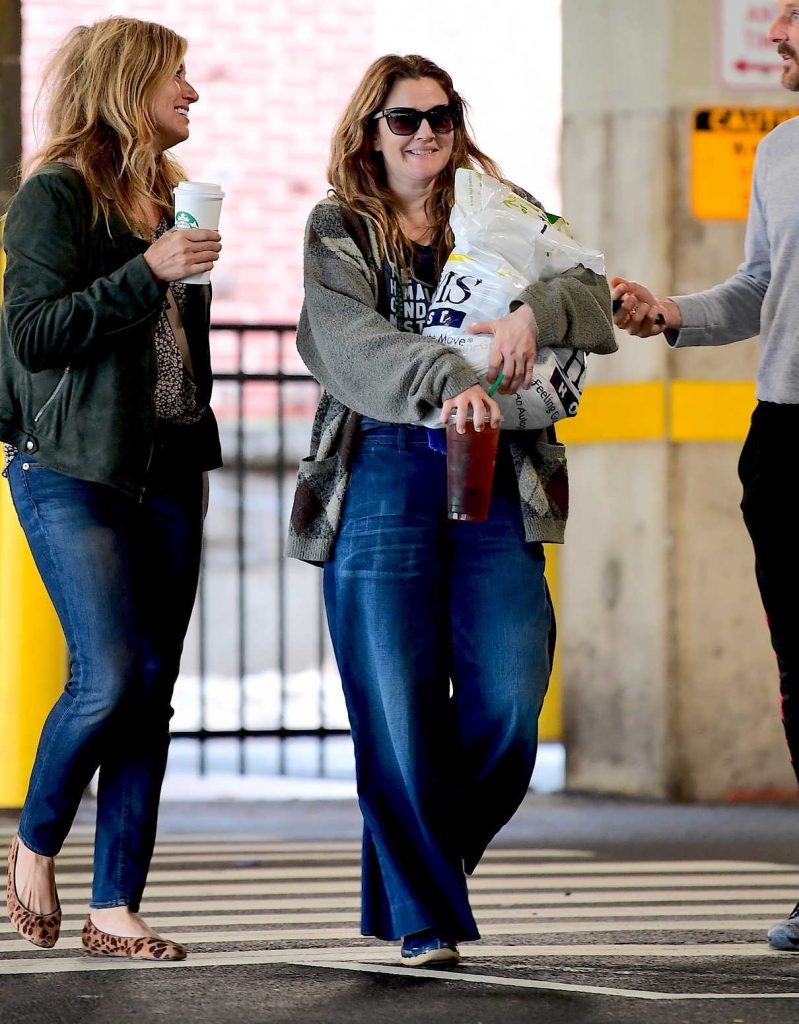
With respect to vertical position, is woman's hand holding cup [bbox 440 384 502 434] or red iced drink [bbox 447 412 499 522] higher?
woman's hand holding cup [bbox 440 384 502 434]

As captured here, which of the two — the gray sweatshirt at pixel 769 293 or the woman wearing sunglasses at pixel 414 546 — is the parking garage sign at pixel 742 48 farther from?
the woman wearing sunglasses at pixel 414 546

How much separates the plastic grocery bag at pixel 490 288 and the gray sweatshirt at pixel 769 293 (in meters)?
0.62

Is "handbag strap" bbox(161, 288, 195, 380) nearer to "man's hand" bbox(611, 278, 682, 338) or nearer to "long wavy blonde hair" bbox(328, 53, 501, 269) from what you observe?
"long wavy blonde hair" bbox(328, 53, 501, 269)

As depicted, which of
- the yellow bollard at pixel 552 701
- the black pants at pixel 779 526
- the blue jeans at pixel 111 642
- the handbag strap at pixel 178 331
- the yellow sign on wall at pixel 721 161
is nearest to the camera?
the blue jeans at pixel 111 642

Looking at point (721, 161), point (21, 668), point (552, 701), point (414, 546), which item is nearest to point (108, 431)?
point (414, 546)

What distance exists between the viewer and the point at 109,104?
11.6 ft

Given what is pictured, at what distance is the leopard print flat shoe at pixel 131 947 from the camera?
3623 millimetres

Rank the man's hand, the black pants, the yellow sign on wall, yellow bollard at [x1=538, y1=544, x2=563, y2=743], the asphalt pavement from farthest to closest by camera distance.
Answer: yellow bollard at [x1=538, y1=544, x2=563, y2=743], the yellow sign on wall, the man's hand, the black pants, the asphalt pavement

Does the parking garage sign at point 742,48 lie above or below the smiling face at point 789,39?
above

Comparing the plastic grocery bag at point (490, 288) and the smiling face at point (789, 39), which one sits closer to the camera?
the plastic grocery bag at point (490, 288)

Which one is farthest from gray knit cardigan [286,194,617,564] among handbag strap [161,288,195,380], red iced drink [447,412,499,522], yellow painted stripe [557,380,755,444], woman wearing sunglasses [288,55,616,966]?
yellow painted stripe [557,380,755,444]

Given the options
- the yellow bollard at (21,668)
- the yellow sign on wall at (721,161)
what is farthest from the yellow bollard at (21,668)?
the yellow sign on wall at (721,161)

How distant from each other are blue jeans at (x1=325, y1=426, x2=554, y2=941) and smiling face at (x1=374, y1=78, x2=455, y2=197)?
1.83 ft

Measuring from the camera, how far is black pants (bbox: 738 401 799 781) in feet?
12.6
